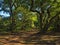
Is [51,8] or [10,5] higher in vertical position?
[10,5]

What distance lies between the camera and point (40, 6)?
25000mm

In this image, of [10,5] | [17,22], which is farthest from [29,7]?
[17,22]

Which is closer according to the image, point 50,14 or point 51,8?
point 51,8

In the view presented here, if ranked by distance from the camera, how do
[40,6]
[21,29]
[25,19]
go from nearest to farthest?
[40,6] < [25,19] < [21,29]

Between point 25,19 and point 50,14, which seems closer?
point 50,14

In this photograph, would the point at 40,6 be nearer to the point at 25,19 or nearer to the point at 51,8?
the point at 51,8

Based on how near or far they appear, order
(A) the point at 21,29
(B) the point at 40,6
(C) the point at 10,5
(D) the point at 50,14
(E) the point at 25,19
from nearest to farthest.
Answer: (B) the point at 40,6 → (D) the point at 50,14 → (C) the point at 10,5 → (E) the point at 25,19 → (A) the point at 21,29

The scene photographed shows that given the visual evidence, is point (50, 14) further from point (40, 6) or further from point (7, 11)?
point (7, 11)

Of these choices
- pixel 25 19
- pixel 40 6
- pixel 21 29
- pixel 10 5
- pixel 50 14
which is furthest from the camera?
pixel 21 29

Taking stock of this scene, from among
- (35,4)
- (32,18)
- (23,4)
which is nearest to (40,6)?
(35,4)

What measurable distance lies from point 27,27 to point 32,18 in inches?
131

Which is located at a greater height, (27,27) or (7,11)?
(7,11)

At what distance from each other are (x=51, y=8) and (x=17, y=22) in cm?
1029

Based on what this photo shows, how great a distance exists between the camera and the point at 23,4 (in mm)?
25938
